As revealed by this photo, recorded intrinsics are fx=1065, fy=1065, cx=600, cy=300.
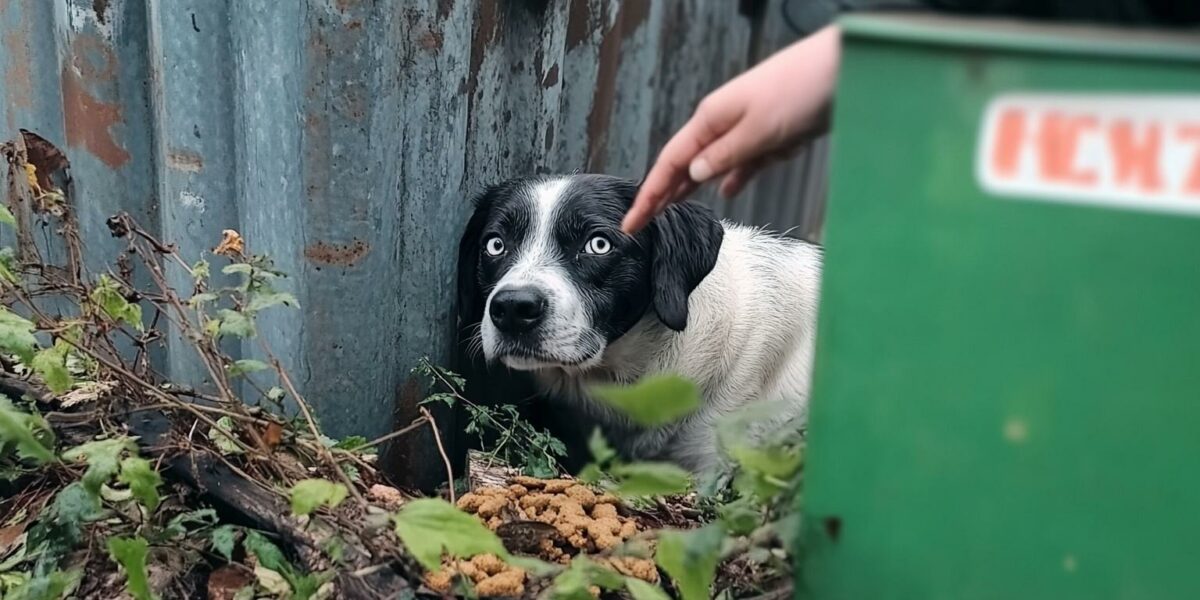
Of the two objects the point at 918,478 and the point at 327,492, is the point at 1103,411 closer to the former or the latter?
the point at 918,478

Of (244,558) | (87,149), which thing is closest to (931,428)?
(244,558)

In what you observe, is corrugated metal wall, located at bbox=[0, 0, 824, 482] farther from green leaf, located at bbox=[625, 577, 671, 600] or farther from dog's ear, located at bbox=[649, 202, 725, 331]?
green leaf, located at bbox=[625, 577, 671, 600]

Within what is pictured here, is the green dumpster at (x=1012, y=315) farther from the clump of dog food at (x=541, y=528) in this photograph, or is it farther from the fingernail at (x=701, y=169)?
the clump of dog food at (x=541, y=528)

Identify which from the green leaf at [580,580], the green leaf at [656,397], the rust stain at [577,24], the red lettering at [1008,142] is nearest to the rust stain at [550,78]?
the rust stain at [577,24]

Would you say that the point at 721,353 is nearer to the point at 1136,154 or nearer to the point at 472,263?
the point at 472,263

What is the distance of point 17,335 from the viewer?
184 cm

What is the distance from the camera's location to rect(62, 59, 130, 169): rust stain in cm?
233

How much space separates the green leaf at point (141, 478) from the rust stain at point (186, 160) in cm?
77

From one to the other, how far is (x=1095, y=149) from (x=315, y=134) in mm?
1521

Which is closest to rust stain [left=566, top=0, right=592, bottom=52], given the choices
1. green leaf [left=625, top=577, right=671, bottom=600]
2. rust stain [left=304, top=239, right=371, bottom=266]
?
rust stain [left=304, top=239, right=371, bottom=266]

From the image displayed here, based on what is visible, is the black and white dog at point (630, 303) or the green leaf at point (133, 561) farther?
the black and white dog at point (630, 303)

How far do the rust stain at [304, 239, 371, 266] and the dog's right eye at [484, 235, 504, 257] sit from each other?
0.38 metres

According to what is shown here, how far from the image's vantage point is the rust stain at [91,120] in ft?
7.64

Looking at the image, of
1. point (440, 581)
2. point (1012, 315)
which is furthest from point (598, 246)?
point (1012, 315)
